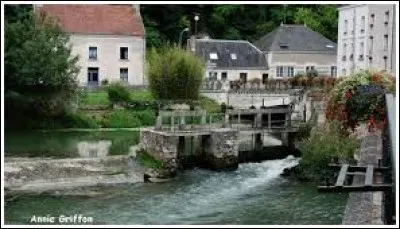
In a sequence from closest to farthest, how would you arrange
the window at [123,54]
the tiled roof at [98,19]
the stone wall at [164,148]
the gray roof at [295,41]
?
the stone wall at [164,148]
the tiled roof at [98,19]
the window at [123,54]
the gray roof at [295,41]

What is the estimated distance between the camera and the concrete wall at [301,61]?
4031cm

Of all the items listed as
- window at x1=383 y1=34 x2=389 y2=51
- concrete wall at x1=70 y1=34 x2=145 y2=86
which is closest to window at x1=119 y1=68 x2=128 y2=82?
concrete wall at x1=70 y1=34 x2=145 y2=86

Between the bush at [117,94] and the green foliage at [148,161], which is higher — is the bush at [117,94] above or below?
above

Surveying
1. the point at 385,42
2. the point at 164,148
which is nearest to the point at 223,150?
the point at 164,148

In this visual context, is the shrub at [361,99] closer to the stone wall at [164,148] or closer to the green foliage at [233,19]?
the stone wall at [164,148]

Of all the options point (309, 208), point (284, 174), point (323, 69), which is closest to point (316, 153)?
point (284, 174)

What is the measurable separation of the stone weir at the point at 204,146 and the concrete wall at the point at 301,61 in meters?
20.3

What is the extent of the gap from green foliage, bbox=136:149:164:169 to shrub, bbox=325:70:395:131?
6916 millimetres

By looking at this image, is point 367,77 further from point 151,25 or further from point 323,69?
point 151,25

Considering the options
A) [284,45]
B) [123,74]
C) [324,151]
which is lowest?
[324,151]

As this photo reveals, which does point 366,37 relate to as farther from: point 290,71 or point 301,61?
point 290,71

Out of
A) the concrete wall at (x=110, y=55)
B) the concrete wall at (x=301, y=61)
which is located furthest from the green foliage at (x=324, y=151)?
the concrete wall at (x=301, y=61)

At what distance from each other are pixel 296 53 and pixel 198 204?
27857 mm

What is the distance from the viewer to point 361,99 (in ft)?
35.3
